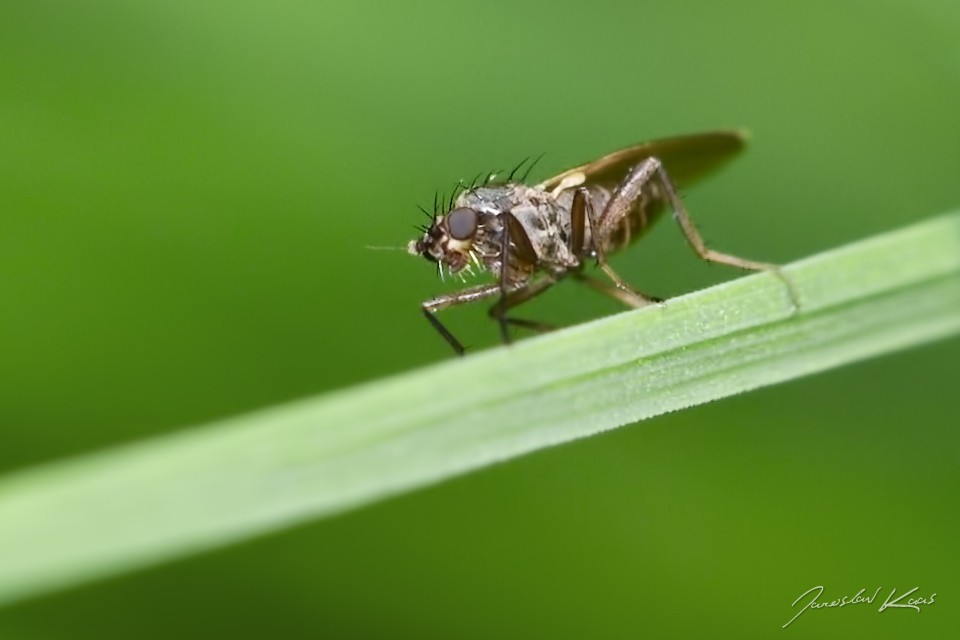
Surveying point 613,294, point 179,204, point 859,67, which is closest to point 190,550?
point 179,204

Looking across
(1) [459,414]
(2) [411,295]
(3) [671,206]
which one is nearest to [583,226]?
(3) [671,206]

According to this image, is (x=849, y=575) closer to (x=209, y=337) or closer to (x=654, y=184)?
(x=654, y=184)

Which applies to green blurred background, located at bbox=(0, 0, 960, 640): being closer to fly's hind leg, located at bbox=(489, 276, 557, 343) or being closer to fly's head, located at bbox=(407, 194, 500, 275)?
fly's head, located at bbox=(407, 194, 500, 275)

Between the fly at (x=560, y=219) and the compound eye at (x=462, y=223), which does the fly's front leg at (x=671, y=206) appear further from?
the compound eye at (x=462, y=223)
